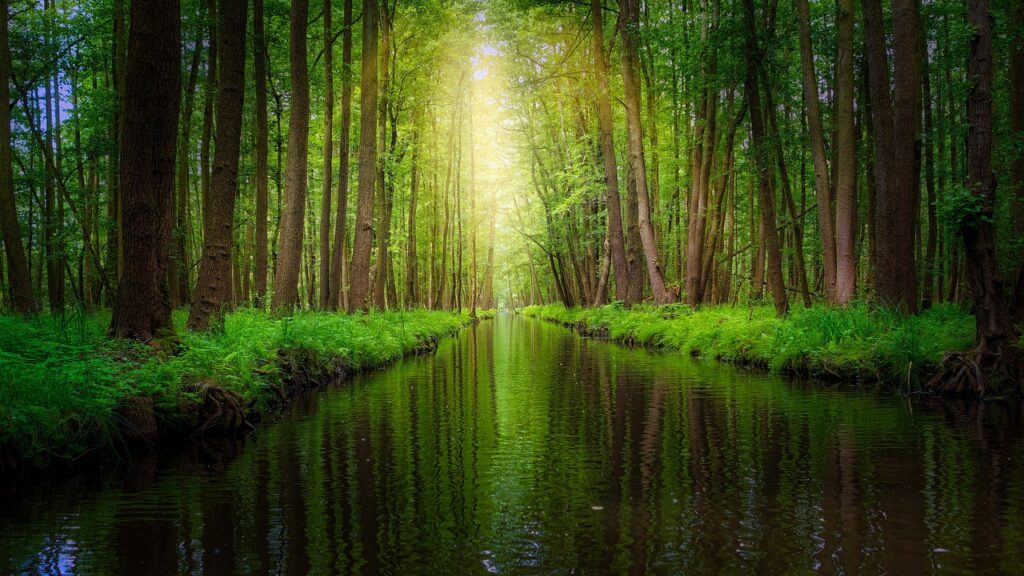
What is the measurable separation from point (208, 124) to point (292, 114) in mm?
6649

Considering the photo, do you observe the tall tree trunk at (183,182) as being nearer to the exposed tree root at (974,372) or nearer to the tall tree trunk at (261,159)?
the tall tree trunk at (261,159)

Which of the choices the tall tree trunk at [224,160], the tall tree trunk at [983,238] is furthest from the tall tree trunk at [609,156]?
the tall tree trunk at [983,238]

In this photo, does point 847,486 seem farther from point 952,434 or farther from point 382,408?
point 382,408

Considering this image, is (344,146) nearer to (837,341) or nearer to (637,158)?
(637,158)

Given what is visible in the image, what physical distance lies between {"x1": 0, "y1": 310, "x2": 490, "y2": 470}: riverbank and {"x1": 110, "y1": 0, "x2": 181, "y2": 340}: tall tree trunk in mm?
515

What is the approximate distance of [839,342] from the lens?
380 inches

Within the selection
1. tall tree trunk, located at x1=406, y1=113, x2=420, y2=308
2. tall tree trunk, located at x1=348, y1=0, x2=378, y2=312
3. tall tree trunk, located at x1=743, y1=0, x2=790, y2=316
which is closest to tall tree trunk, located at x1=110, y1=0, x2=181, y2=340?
tall tree trunk, located at x1=348, y1=0, x2=378, y2=312

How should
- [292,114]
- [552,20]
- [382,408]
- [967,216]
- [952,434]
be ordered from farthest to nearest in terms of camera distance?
[552,20] → [292,114] → [382,408] → [967,216] → [952,434]

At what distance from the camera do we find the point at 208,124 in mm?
18719

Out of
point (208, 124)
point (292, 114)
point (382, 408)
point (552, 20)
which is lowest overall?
point (382, 408)

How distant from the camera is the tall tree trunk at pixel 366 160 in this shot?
16.2 m

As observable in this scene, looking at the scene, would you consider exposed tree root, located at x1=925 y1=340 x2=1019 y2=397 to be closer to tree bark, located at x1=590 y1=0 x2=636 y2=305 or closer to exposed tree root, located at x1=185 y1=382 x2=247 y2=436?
exposed tree root, located at x1=185 y1=382 x2=247 y2=436

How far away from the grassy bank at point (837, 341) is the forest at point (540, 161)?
60 mm

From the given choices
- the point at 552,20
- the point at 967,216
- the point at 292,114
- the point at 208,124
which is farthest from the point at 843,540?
the point at 552,20
